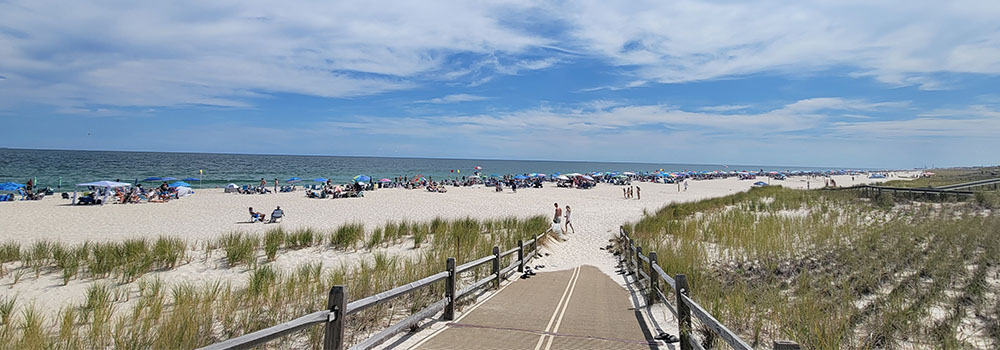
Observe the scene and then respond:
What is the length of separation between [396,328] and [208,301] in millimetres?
2734

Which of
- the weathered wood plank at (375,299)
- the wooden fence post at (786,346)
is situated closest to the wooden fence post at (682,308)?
the wooden fence post at (786,346)

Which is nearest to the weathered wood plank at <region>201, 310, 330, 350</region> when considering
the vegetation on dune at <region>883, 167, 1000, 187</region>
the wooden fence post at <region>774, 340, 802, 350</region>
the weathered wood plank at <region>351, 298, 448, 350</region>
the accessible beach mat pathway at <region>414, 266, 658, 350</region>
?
the weathered wood plank at <region>351, 298, 448, 350</region>

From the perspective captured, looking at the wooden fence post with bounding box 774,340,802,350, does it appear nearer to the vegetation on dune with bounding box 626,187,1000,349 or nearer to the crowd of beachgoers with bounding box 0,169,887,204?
the vegetation on dune with bounding box 626,187,1000,349

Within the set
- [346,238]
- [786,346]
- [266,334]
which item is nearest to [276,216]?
[346,238]

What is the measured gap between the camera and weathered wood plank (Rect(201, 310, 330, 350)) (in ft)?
8.83

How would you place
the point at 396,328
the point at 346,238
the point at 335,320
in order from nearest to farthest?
the point at 335,320 → the point at 396,328 → the point at 346,238

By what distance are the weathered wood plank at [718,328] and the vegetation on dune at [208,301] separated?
11.1 ft

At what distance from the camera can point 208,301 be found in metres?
5.58

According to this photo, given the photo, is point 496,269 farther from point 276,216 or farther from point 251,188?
point 251,188

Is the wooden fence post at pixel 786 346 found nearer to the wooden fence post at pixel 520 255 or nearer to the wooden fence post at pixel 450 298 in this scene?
the wooden fence post at pixel 450 298

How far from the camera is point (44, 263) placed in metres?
9.60

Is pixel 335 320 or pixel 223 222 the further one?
pixel 223 222

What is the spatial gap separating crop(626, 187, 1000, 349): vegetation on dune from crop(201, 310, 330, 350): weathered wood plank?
4.40 m

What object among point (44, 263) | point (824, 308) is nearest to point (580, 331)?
point (824, 308)
